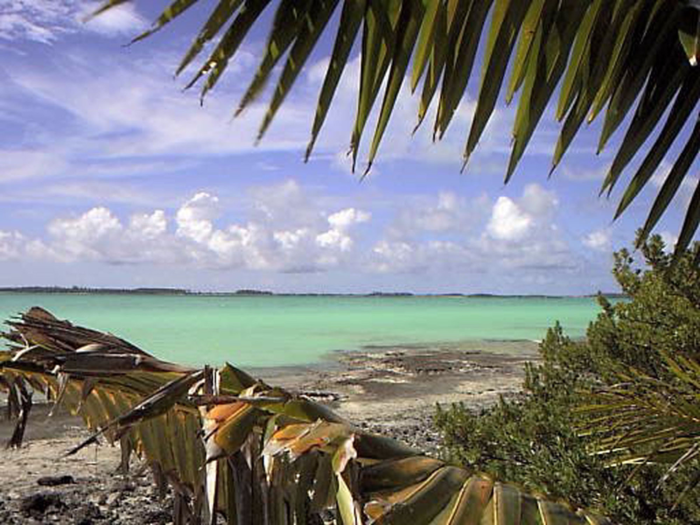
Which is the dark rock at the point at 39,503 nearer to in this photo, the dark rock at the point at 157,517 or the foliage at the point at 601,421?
the dark rock at the point at 157,517

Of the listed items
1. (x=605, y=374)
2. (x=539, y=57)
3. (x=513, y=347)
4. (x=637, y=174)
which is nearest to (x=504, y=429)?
(x=605, y=374)

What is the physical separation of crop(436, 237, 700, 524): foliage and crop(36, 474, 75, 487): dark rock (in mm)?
6534

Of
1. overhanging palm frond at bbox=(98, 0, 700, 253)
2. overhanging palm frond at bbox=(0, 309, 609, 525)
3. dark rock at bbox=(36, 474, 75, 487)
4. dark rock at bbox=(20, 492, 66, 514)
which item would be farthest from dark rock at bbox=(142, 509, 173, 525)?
overhanging palm frond at bbox=(98, 0, 700, 253)

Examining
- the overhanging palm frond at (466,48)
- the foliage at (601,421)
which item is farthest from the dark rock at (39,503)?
the overhanging palm frond at (466,48)

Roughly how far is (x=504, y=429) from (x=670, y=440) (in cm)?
379

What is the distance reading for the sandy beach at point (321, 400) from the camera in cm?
948

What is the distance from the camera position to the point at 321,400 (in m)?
20.8

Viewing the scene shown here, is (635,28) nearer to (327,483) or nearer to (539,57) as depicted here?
(539,57)

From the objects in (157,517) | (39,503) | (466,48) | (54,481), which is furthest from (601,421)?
(54,481)

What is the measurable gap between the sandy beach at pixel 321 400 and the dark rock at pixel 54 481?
0.01 metres

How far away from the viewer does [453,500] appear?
0.98 m

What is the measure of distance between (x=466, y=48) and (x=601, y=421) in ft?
10.00

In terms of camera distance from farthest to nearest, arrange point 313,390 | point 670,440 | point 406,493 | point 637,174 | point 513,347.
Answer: point 513,347, point 313,390, point 670,440, point 637,174, point 406,493

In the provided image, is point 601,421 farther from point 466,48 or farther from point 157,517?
point 157,517
